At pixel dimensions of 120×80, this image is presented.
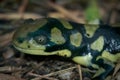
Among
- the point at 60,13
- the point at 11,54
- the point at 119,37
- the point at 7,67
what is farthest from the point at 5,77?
the point at 60,13

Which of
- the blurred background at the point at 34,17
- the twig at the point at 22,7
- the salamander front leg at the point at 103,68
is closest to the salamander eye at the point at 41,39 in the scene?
the blurred background at the point at 34,17

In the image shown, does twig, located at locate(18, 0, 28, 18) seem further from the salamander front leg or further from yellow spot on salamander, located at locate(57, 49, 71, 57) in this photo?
the salamander front leg

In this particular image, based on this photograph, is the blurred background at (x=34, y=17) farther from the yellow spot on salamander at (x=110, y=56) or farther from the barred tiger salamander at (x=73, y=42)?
the yellow spot on salamander at (x=110, y=56)

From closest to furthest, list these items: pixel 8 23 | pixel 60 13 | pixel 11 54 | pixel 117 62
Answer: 1. pixel 117 62
2. pixel 11 54
3. pixel 8 23
4. pixel 60 13

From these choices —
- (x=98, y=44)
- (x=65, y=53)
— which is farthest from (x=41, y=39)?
(x=98, y=44)

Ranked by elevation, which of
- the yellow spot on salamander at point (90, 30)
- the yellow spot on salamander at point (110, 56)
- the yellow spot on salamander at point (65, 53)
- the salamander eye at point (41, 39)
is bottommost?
the yellow spot on salamander at point (65, 53)

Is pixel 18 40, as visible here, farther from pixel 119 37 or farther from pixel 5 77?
pixel 119 37

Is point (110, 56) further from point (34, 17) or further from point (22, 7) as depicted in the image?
point (22, 7)
